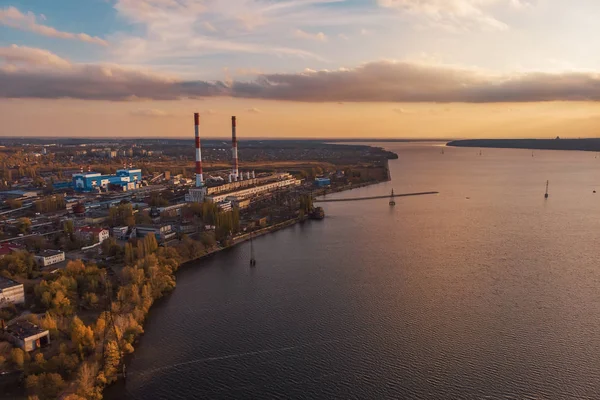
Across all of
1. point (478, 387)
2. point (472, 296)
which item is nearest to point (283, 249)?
point (472, 296)

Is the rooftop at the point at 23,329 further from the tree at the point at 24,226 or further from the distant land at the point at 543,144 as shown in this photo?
the distant land at the point at 543,144

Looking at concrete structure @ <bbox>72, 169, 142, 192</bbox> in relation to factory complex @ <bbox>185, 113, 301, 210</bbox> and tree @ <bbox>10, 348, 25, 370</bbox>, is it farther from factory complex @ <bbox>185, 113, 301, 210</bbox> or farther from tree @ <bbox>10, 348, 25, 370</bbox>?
tree @ <bbox>10, 348, 25, 370</bbox>

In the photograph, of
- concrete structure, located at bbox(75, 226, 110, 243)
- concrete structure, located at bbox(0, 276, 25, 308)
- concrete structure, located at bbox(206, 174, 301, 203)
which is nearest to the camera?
concrete structure, located at bbox(0, 276, 25, 308)

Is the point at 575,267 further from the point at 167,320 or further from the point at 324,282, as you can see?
the point at 167,320

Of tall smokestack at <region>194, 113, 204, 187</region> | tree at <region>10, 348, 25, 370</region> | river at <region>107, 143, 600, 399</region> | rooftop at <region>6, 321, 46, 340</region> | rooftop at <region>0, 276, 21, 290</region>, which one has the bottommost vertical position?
river at <region>107, 143, 600, 399</region>

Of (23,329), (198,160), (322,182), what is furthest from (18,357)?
(322,182)

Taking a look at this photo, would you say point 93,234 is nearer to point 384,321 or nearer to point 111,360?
point 111,360

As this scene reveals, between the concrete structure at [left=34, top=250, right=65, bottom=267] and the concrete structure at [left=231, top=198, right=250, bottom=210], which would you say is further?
the concrete structure at [left=231, top=198, right=250, bottom=210]

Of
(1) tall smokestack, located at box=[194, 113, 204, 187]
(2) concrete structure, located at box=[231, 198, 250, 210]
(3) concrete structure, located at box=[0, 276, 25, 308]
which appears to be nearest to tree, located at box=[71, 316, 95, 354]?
(3) concrete structure, located at box=[0, 276, 25, 308]

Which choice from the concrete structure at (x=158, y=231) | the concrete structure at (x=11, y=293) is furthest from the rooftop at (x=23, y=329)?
the concrete structure at (x=158, y=231)
